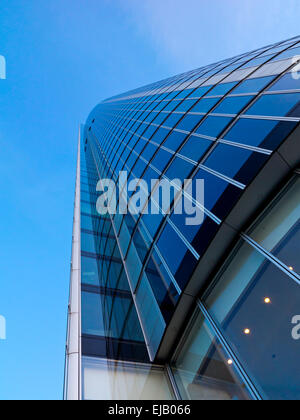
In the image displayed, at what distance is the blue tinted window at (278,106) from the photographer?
726cm

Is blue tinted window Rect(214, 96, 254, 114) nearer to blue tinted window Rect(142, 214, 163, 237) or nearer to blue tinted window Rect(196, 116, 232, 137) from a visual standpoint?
blue tinted window Rect(196, 116, 232, 137)

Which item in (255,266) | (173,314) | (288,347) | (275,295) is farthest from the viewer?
(173,314)

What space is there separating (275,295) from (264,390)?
1599mm

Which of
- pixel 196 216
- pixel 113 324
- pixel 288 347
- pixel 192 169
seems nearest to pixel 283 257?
pixel 288 347

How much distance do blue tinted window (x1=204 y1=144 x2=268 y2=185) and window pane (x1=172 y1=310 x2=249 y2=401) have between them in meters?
3.62

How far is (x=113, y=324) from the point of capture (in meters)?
11.0

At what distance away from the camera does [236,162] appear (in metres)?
7.81

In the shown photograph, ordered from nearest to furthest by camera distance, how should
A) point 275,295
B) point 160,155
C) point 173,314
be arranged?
point 275,295, point 173,314, point 160,155

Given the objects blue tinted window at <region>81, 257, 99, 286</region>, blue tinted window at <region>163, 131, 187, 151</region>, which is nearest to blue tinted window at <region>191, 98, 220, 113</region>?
blue tinted window at <region>163, 131, 187, 151</region>

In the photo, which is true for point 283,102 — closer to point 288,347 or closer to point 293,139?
point 293,139

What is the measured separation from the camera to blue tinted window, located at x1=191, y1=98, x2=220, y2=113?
39.8 ft

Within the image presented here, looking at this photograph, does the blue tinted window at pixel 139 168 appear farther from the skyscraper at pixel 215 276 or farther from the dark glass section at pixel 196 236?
the skyscraper at pixel 215 276

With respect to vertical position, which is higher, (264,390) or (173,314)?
(173,314)

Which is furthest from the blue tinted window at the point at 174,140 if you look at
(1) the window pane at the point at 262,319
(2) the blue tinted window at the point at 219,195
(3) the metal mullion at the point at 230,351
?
(3) the metal mullion at the point at 230,351
